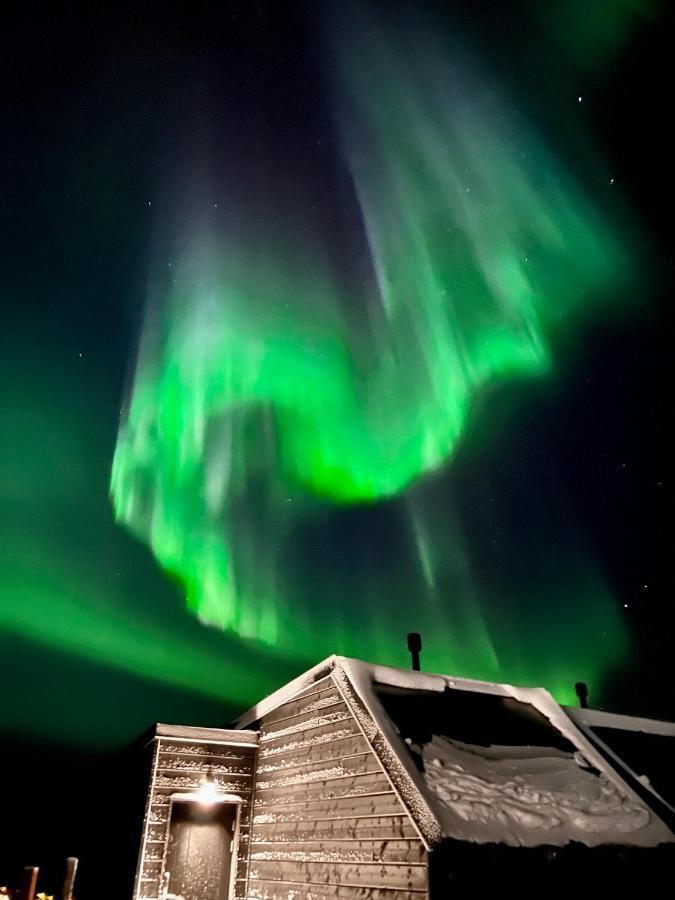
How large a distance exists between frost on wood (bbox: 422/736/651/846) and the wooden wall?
4.61 meters

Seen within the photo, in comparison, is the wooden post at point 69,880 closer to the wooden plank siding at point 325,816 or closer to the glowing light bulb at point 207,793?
the wooden plank siding at point 325,816

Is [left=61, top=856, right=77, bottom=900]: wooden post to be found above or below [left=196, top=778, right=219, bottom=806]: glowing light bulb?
below

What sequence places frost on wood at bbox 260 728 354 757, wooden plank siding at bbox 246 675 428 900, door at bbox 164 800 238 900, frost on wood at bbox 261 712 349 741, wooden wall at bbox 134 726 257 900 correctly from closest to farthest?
wooden plank siding at bbox 246 675 428 900 < frost on wood at bbox 260 728 354 757 < frost on wood at bbox 261 712 349 741 < wooden wall at bbox 134 726 257 900 < door at bbox 164 800 238 900

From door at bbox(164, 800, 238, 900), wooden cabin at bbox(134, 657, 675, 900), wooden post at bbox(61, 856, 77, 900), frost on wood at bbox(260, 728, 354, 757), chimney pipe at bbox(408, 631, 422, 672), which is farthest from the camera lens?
chimney pipe at bbox(408, 631, 422, 672)

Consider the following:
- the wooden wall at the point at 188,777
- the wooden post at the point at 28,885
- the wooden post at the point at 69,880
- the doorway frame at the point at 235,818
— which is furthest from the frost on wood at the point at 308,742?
A: the wooden post at the point at 28,885

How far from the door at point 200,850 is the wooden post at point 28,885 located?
3.51 m

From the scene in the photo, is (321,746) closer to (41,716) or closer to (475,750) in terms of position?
(475,750)

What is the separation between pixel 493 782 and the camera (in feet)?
23.3

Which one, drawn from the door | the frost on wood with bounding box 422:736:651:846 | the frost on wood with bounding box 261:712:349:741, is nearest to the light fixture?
the door

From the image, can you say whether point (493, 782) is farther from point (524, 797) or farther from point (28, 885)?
point (28, 885)

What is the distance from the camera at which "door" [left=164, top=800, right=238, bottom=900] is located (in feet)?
32.7

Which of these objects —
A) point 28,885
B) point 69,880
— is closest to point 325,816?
point 69,880

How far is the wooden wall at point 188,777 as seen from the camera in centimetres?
970

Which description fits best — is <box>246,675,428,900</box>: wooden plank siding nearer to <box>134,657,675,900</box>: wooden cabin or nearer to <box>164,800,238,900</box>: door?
<box>134,657,675,900</box>: wooden cabin
